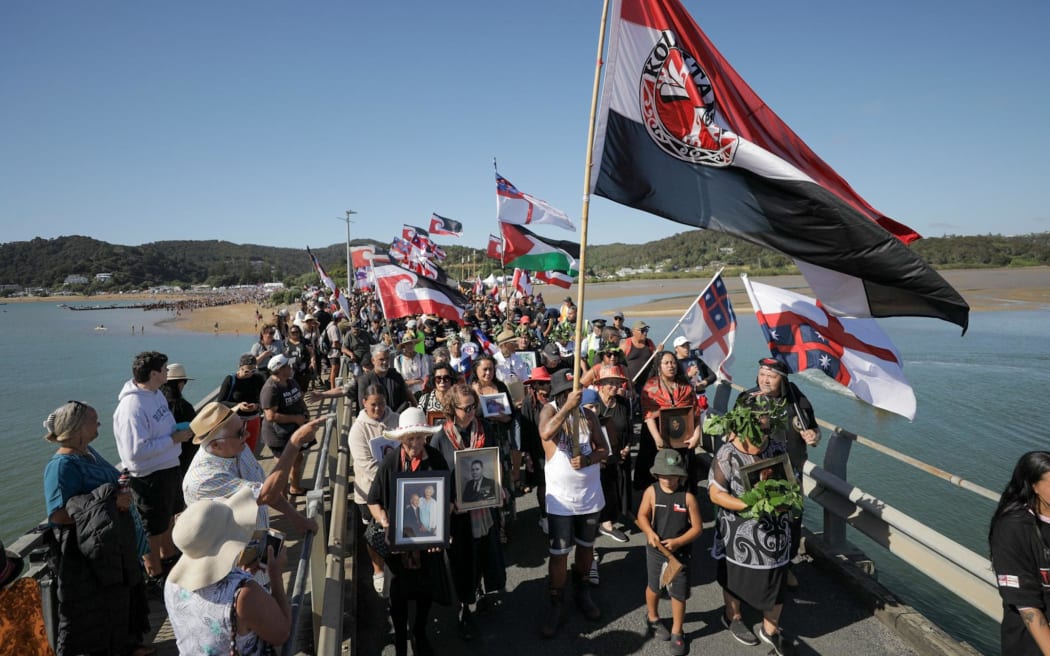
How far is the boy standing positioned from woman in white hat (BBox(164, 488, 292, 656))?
267 centimetres

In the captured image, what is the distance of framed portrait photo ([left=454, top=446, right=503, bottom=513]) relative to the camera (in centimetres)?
407

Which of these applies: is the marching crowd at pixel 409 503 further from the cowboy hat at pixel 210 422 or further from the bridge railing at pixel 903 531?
the bridge railing at pixel 903 531

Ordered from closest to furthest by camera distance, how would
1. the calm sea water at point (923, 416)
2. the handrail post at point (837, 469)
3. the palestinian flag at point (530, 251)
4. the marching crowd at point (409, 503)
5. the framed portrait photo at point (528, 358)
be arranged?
the marching crowd at point (409, 503) → the handrail post at point (837, 469) → the framed portrait photo at point (528, 358) → the calm sea water at point (923, 416) → the palestinian flag at point (530, 251)

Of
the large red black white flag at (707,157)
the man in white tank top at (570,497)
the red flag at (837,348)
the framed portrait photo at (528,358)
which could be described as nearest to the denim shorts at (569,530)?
the man in white tank top at (570,497)

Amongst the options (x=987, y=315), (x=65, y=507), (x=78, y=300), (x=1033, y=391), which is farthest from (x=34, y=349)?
(x=78, y=300)

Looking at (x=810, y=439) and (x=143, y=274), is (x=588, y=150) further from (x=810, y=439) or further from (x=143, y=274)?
(x=143, y=274)

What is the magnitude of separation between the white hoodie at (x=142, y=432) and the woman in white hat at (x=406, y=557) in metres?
1.94

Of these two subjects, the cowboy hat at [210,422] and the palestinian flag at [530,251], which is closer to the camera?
the cowboy hat at [210,422]

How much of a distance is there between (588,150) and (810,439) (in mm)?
3183

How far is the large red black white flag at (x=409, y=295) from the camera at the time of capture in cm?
853

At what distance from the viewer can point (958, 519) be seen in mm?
8758

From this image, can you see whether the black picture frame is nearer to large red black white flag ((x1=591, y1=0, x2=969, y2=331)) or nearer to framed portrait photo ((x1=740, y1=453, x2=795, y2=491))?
framed portrait photo ((x1=740, y1=453, x2=795, y2=491))

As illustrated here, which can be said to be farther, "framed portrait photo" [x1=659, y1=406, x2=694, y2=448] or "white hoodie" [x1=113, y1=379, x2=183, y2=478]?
"framed portrait photo" [x1=659, y1=406, x2=694, y2=448]

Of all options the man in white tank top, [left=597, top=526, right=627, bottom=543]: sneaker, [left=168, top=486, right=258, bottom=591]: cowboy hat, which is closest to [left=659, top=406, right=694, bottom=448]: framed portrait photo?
[left=597, top=526, right=627, bottom=543]: sneaker
